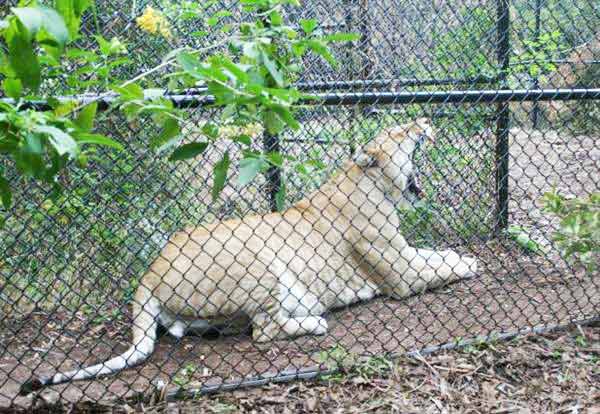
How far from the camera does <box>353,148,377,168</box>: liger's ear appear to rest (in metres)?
4.71

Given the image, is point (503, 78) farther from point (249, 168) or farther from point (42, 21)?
point (42, 21)

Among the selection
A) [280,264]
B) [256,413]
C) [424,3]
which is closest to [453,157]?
[424,3]

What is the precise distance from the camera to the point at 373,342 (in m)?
3.85

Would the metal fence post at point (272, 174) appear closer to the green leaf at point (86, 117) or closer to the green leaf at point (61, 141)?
the green leaf at point (86, 117)

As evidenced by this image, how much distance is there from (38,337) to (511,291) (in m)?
3.00

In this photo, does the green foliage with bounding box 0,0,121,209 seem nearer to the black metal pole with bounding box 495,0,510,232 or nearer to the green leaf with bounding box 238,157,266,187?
the green leaf with bounding box 238,157,266,187

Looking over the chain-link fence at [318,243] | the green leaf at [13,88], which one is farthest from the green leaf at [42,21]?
the chain-link fence at [318,243]

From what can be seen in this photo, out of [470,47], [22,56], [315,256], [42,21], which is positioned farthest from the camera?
[470,47]

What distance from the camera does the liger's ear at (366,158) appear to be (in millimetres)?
4711

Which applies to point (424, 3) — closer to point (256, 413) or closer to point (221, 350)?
point (221, 350)

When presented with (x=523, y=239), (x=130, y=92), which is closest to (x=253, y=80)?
(x=130, y=92)

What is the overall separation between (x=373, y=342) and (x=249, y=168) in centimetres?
226

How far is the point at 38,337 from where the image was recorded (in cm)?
400

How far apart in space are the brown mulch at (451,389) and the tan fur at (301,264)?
612 mm
